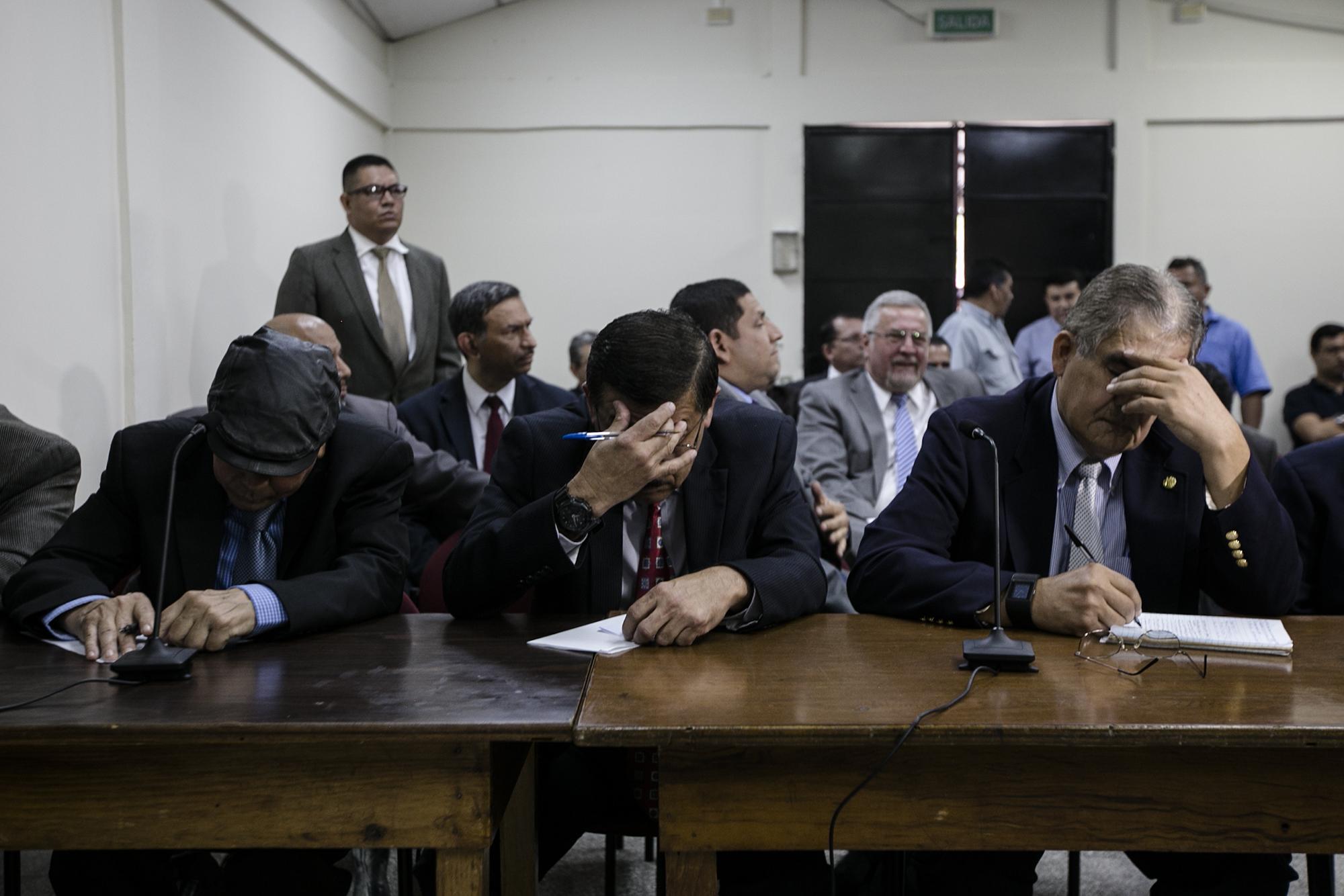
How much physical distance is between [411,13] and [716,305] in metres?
4.58

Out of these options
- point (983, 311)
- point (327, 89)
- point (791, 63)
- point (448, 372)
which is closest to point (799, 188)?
point (791, 63)

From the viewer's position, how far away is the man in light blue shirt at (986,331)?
21.2ft

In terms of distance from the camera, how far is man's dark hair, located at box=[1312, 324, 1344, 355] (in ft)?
23.0

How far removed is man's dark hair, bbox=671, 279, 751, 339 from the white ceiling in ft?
13.5

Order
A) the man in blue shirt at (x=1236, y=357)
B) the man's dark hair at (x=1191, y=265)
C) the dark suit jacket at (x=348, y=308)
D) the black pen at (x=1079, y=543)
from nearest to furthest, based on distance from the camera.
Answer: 1. the black pen at (x=1079, y=543)
2. the dark suit jacket at (x=348, y=308)
3. the man's dark hair at (x=1191, y=265)
4. the man in blue shirt at (x=1236, y=357)

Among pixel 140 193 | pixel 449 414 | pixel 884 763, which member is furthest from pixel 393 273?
pixel 884 763

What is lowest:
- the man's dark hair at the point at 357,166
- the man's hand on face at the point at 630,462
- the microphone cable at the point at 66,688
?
the microphone cable at the point at 66,688

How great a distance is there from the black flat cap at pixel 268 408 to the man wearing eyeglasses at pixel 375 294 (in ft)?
8.97

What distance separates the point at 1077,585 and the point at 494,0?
6547mm

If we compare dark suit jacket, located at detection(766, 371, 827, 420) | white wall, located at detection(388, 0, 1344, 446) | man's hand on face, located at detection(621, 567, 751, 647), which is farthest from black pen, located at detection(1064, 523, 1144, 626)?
white wall, located at detection(388, 0, 1344, 446)

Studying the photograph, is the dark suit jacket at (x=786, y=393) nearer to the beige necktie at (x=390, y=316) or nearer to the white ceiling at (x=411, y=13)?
the beige necktie at (x=390, y=316)

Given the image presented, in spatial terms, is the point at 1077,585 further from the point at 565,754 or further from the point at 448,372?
the point at 448,372

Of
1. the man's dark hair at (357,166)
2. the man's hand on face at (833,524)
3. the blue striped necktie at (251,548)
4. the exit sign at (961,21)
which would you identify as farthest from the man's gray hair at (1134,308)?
the exit sign at (961,21)

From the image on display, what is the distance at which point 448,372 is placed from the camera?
4961 millimetres
